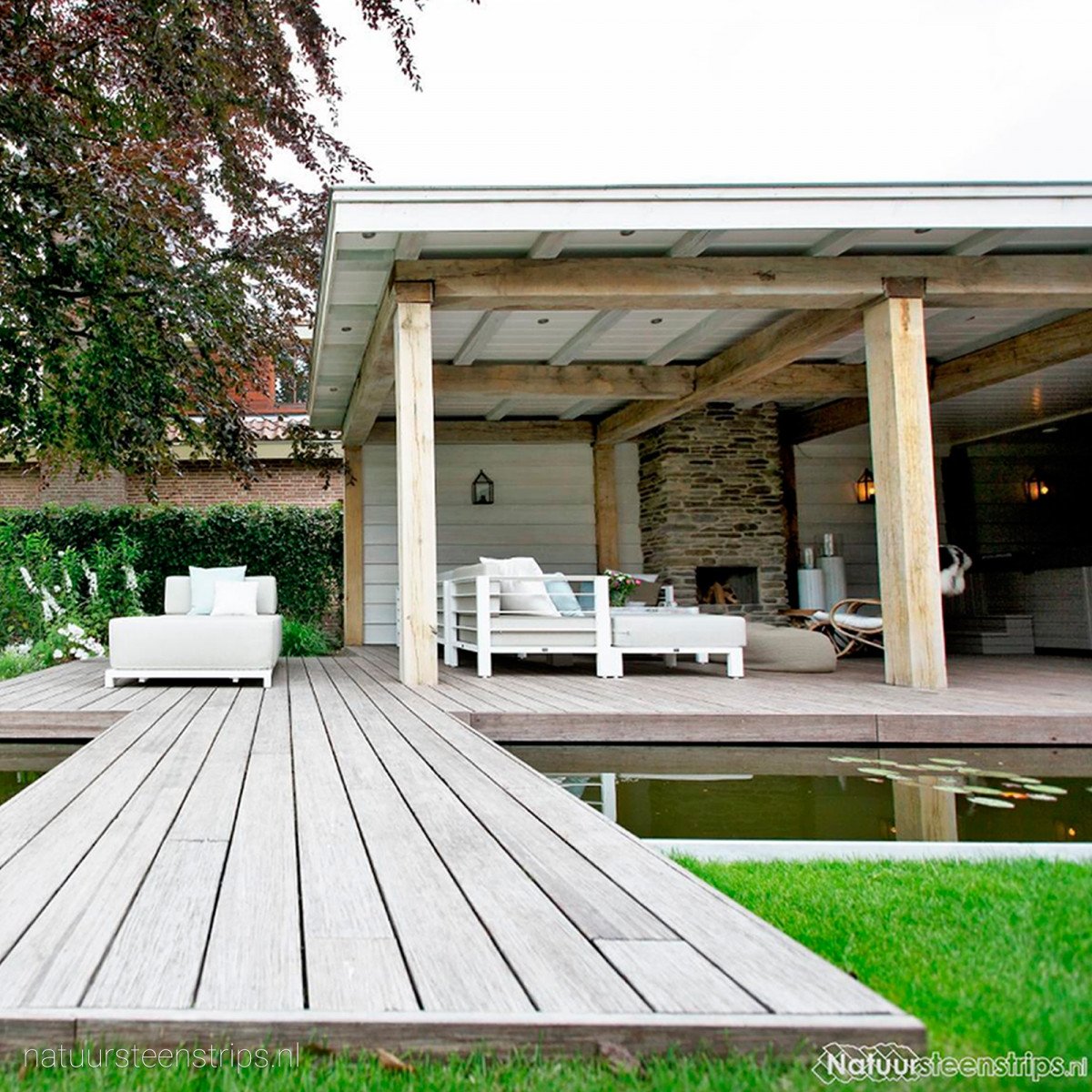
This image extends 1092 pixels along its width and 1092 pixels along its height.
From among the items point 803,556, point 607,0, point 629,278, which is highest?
point 607,0

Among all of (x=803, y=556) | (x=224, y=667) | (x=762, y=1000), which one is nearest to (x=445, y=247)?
(x=224, y=667)

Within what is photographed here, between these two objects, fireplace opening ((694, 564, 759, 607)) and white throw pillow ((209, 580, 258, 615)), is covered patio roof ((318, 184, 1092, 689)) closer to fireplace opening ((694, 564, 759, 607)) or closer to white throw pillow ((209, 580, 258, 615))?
white throw pillow ((209, 580, 258, 615))

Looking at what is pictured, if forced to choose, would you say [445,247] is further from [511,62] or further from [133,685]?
[511,62]

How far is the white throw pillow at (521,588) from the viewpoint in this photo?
6.74 metres

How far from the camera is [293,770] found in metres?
3.48

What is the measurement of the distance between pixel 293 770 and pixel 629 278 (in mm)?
3756

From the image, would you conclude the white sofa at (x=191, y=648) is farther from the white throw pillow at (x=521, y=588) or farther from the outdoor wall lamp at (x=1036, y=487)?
the outdoor wall lamp at (x=1036, y=487)

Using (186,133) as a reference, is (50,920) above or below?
below

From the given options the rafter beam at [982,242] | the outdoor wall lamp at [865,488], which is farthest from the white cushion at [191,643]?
the outdoor wall lamp at [865,488]

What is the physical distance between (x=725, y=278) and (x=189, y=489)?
11.3 meters

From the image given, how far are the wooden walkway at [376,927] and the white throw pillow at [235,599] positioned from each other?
448cm

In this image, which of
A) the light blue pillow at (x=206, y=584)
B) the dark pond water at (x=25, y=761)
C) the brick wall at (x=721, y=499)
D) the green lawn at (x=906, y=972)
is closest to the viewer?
the green lawn at (x=906, y=972)

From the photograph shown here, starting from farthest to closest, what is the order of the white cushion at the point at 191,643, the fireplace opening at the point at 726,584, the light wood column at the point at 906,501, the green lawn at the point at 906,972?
the fireplace opening at the point at 726,584, the white cushion at the point at 191,643, the light wood column at the point at 906,501, the green lawn at the point at 906,972

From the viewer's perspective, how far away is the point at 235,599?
25.7 feet
